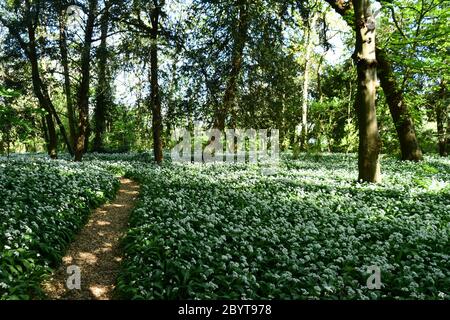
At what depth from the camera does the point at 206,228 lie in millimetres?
9117

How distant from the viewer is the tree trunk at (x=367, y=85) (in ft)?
43.7

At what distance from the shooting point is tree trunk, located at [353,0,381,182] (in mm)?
13305

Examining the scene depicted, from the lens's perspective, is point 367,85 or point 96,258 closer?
point 96,258

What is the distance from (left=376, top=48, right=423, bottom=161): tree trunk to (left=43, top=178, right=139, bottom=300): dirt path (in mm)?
16015

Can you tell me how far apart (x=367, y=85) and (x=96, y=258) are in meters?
10.9

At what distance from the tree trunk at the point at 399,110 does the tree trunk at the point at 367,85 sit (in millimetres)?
7289

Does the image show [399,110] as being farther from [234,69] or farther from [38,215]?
[38,215]

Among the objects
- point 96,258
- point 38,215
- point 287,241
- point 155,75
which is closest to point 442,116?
point 155,75

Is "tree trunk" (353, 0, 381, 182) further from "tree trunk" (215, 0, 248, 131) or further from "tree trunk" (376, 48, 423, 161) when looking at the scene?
"tree trunk" (376, 48, 423, 161)

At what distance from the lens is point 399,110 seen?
69.8ft

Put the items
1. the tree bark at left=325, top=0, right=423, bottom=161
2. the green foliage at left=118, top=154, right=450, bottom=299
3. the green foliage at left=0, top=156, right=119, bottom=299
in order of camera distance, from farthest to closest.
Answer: the tree bark at left=325, top=0, right=423, bottom=161 → the green foliage at left=0, top=156, right=119, bottom=299 → the green foliage at left=118, top=154, right=450, bottom=299
